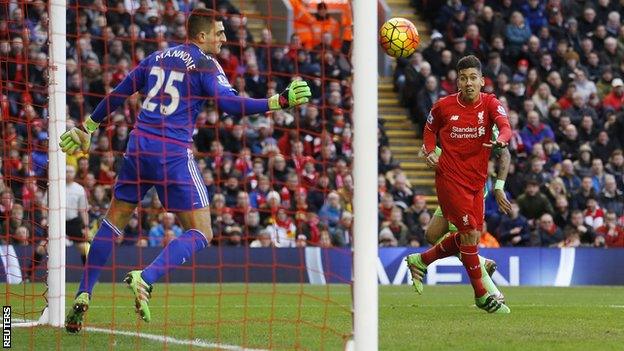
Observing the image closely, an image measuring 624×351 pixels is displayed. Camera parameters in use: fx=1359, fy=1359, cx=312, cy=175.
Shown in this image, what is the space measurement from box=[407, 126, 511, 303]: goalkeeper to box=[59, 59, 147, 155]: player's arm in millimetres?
3478

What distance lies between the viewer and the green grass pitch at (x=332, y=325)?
31.7 ft

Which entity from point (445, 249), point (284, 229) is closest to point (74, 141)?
point (445, 249)

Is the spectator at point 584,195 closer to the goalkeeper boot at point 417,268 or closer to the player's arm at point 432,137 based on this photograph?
the goalkeeper boot at point 417,268

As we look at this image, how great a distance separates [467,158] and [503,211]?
0.60 metres

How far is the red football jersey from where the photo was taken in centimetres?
1247

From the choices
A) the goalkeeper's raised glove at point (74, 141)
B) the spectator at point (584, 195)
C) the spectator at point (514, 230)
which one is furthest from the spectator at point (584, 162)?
the goalkeeper's raised glove at point (74, 141)

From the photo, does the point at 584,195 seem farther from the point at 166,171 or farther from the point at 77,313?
the point at 77,313

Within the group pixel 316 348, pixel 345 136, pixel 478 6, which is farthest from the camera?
pixel 478 6

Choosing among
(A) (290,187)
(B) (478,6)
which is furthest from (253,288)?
(B) (478,6)

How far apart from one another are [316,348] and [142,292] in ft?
4.33

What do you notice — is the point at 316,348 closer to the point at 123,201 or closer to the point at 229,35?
the point at 123,201

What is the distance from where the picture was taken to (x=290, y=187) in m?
19.6

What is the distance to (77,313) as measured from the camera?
33.8ft

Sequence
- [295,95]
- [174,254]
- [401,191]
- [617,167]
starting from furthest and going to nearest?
[617,167] < [401,191] < [174,254] < [295,95]
